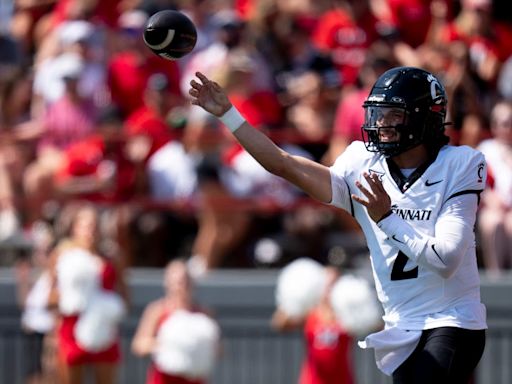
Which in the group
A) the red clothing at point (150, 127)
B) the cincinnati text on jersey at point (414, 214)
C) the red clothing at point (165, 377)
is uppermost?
the red clothing at point (150, 127)

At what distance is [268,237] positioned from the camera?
1123 cm

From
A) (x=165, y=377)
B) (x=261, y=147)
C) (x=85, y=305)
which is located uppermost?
(x=261, y=147)

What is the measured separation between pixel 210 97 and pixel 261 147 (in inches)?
12.6

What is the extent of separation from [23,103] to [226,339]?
3054 millimetres

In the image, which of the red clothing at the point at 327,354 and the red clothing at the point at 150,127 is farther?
the red clothing at the point at 150,127

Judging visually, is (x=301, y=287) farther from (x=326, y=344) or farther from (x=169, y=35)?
(x=169, y=35)

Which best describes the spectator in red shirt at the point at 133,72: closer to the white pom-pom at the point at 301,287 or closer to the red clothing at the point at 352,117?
the red clothing at the point at 352,117

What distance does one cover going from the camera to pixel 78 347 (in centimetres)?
1063

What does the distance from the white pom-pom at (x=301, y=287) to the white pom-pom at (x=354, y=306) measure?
169mm

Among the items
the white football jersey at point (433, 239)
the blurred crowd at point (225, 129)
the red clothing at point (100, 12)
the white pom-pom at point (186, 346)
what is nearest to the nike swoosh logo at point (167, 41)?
the white football jersey at point (433, 239)

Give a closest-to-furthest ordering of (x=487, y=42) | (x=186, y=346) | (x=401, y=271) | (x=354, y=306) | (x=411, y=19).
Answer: (x=401, y=271)
(x=186, y=346)
(x=354, y=306)
(x=487, y=42)
(x=411, y=19)

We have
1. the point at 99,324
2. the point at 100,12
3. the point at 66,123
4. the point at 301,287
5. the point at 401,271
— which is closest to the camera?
the point at 401,271

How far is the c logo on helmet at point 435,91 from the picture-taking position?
561 cm

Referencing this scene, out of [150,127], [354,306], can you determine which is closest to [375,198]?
[354,306]
